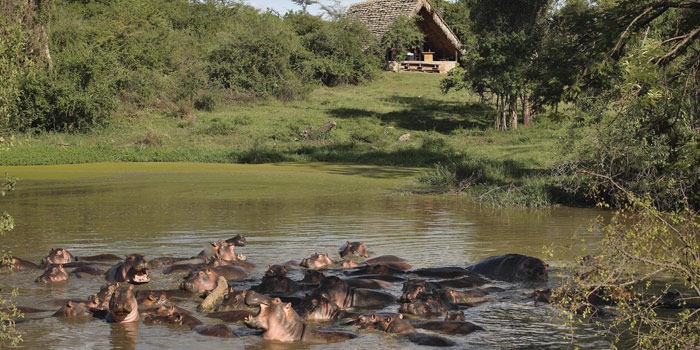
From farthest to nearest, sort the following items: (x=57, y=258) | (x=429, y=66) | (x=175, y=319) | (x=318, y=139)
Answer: (x=429, y=66) → (x=318, y=139) → (x=57, y=258) → (x=175, y=319)

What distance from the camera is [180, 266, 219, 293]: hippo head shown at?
891cm

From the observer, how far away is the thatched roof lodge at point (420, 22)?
153 feet

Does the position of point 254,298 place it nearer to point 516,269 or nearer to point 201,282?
point 201,282

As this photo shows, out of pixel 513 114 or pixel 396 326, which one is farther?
pixel 513 114

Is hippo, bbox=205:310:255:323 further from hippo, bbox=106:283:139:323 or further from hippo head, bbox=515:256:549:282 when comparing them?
hippo head, bbox=515:256:549:282

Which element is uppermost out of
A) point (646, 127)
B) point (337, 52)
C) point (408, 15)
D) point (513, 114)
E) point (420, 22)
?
point (408, 15)

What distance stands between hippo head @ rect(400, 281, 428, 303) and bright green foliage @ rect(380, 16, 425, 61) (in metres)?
37.9

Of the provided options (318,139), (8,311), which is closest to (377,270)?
(8,311)

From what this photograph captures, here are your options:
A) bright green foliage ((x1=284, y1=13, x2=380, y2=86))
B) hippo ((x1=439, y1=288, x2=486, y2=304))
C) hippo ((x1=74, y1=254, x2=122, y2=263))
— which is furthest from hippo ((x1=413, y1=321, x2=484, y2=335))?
bright green foliage ((x1=284, y1=13, x2=380, y2=86))

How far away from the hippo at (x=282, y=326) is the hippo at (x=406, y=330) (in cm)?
50

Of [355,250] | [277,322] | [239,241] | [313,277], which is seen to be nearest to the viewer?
[277,322]

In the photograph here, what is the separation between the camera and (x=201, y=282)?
29.3 feet

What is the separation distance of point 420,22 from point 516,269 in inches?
1584

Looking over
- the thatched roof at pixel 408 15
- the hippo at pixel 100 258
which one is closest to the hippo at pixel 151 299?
the hippo at pixel 100 258
